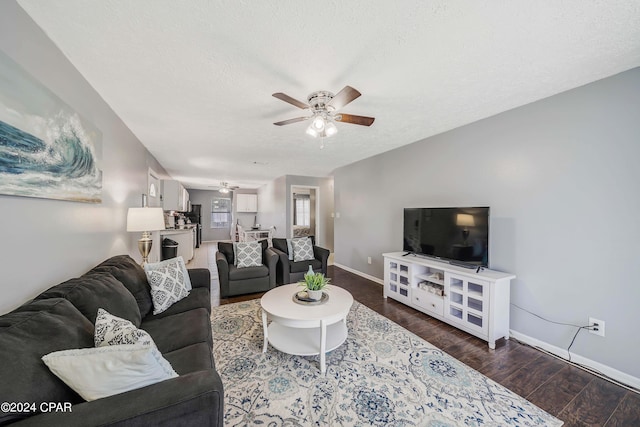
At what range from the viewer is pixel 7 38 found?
3.76 ft

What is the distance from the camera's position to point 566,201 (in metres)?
2.12

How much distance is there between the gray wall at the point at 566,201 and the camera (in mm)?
1828

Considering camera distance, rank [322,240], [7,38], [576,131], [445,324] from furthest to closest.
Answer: [322,240] → [445,324] → [576,131] → [7,38]

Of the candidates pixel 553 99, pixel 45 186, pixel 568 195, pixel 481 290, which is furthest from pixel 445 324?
pixel 45 186

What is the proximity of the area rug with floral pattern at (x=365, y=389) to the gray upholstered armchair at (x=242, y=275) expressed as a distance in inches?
45.2

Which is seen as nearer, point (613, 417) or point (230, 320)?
point (613, 417)

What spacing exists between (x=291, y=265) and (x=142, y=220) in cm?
222

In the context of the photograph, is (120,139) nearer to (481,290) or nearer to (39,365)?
(39,365)

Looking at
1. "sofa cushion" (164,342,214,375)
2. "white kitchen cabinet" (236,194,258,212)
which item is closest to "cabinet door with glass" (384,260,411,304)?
"sofa cushion" (164,342,214,375)

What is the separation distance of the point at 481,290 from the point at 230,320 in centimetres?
287

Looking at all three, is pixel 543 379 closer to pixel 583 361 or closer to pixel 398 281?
pixel 583 361

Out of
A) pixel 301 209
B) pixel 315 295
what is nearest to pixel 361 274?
pixel 315 295

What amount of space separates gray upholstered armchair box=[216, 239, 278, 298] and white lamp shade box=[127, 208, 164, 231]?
109cm

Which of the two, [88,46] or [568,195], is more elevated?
[88,46]
